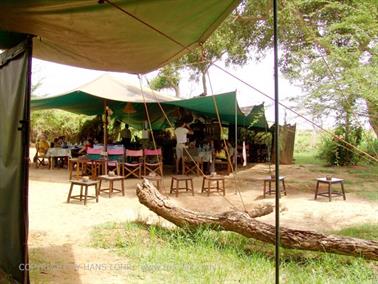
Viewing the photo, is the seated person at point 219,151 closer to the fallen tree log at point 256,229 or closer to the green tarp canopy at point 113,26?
the fallen tree log at point 256,229

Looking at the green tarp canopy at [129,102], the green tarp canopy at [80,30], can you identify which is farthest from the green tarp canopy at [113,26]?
the green tarp canopy at [129,102]

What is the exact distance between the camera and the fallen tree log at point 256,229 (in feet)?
10.6

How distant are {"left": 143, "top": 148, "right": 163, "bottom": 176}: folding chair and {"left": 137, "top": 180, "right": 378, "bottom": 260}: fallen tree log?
389 centimetres

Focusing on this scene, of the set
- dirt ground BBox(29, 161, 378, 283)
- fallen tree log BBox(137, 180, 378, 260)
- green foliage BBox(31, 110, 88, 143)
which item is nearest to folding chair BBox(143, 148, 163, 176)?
dirt ground BBox(29, 161, 378, 283)

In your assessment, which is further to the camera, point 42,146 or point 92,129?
point 92,129

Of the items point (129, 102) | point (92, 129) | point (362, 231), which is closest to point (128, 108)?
point (129, 102)

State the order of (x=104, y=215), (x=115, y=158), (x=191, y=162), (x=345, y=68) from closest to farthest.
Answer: (x=104, y=215) → (x=345, y=68) → (x=115, y=158) → (x=191, y=162)

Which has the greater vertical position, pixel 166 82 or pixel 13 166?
pixel 166 82

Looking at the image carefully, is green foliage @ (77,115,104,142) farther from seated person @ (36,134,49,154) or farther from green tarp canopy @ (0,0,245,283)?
green tarp canopy @ (0,0,245,283)

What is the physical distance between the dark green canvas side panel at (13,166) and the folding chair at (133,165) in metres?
5.69

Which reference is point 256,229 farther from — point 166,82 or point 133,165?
point 166,82

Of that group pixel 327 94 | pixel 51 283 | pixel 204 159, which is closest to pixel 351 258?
pixel 51 283

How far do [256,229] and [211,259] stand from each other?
54 centimetres

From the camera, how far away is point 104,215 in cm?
520
